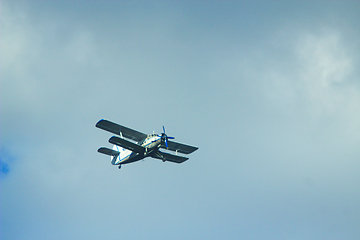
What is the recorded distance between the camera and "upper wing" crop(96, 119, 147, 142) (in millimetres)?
54547

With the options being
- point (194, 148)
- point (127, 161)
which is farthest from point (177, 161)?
point (127, 161)

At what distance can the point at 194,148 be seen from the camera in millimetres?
62438

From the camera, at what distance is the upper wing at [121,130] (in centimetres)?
5455

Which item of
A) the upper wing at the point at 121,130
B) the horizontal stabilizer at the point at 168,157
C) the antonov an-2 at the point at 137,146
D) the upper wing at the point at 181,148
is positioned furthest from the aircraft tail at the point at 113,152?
the upper wing at the point at 181,148

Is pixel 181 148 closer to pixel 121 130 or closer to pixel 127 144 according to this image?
pixel 121 130

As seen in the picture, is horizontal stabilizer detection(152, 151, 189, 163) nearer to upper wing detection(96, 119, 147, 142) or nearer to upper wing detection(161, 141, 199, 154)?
upper wing detection(161, 141, 199, 154)

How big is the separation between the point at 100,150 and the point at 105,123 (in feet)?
28.2

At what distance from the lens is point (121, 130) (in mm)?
56281

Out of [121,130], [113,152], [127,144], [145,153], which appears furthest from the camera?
[113,152]

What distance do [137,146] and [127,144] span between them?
1.83 metres

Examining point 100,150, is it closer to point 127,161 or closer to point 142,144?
point 127,161

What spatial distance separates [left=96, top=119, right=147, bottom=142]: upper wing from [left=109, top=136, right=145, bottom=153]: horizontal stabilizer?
3.81m

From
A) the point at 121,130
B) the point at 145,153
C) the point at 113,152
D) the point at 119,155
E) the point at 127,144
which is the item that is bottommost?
the point at 127,144

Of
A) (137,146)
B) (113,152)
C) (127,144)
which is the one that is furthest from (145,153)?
(113,152)
